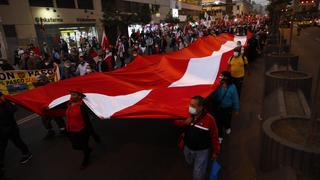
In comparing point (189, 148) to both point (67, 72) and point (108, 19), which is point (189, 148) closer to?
point (67, 72)

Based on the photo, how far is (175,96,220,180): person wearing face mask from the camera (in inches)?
150

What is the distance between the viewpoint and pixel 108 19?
97.7 feet

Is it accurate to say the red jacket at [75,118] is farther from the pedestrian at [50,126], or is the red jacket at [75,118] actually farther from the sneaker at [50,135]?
the sneaker at [50,135]

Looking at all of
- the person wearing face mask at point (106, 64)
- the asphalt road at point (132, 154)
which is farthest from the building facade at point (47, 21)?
the asphalt road at point (132, 154)

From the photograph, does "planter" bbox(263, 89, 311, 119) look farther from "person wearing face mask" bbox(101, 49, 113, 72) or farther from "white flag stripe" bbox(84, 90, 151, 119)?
"person wearing face mask" bbox(101, 49, 113, 72)

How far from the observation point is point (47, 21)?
2334 centimetres

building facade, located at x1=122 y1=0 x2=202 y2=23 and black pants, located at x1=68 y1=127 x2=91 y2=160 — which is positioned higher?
building facade, located at x1=122 y1=0 x2=202 y2=23

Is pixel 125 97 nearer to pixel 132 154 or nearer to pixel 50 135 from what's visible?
pixel 132 154

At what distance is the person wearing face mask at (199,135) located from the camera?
3.81 meters

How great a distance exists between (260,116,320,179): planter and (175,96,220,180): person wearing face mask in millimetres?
848

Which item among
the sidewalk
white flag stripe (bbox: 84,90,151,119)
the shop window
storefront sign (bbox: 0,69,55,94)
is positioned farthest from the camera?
the shop window

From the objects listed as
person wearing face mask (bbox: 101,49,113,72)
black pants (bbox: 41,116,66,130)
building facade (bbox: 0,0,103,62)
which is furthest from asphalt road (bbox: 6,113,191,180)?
building facade (bbox: 0,0,103,62)

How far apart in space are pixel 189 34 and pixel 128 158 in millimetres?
23200

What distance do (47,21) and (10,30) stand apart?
157 inches
